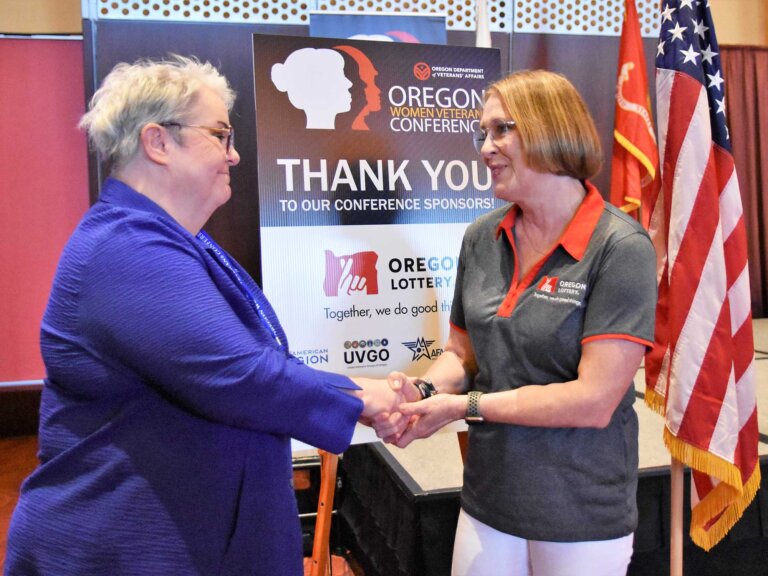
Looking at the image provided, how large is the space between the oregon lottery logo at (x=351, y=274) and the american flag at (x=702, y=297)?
0.94 meters

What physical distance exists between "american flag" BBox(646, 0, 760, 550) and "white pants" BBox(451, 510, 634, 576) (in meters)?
0.66

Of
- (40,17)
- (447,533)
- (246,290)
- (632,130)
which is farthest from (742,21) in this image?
(246,290)

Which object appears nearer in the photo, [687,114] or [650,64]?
[687,114]

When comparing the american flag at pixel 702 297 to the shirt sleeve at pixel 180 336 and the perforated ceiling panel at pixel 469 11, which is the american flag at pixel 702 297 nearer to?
the perforated ceiling panel at pixel 469 11

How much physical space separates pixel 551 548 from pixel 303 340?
3.92 ft

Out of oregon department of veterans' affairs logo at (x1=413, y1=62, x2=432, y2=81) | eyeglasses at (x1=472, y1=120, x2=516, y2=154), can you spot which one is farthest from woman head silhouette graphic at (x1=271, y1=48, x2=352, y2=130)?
eyeglasses at (x1=472, y1=120, x2=516, y2=154)

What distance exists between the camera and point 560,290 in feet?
4.57

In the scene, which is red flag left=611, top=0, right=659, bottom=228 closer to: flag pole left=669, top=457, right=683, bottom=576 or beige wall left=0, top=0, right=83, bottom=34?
flag pole left=669, top=457, right=683, bottom=576

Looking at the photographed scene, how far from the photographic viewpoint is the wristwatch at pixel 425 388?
1640 millimetres

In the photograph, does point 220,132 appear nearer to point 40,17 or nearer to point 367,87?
point 367,87

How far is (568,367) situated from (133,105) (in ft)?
3.14

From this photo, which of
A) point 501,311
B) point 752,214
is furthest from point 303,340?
point 752,214

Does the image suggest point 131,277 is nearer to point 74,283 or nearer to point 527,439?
point 74,283

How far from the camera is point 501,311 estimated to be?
1461 mm
